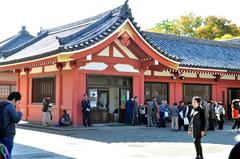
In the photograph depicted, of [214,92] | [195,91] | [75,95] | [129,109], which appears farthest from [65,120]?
[214,92]

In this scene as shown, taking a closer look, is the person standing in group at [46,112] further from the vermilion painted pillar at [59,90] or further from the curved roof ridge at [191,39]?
the curved roof ridge at [191,39]

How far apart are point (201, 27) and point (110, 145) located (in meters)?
51.2

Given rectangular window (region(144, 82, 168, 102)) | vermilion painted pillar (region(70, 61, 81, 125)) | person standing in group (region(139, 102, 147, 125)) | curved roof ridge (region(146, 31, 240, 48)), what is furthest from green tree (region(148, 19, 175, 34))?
vermilion painted pillar (region(70, 61, 81, 125))

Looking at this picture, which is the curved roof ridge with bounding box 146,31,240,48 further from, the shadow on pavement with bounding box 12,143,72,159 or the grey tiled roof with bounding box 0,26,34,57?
the shadow on pavement with bounding box 12,143,72,159

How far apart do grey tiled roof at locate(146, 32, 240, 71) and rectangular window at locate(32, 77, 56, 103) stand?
819 cm

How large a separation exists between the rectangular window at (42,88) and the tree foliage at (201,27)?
134 feet

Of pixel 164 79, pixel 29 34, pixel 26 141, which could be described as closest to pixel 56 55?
pixel 26 141

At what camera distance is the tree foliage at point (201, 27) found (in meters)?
61.5

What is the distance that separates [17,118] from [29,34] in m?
33.2

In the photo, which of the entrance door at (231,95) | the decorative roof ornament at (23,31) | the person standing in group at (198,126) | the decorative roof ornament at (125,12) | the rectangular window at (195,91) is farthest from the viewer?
the decorative roof ornament at (23,31)

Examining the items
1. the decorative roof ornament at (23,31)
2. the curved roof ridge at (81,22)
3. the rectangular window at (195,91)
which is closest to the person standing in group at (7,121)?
the curved roof ridge at (81,22)

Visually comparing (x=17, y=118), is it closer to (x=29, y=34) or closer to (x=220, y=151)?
(x=220, y=151)

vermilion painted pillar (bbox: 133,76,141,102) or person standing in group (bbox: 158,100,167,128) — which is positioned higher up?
vermilion painted pillar (bbox: 133,76,141,102)

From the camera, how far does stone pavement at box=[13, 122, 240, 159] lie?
11.6 metres
